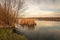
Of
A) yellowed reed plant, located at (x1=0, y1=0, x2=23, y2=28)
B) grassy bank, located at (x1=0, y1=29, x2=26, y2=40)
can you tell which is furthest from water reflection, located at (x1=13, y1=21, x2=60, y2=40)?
yellowed reed plant, located at (x1=0, y1=0, x2=23, y2=28)

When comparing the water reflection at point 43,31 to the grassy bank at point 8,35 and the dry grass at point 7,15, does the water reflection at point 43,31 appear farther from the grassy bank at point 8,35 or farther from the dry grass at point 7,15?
the dry grass at point 7,15

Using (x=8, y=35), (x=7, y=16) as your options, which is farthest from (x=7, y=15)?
(x=8, y=35)

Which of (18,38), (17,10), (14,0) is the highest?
(14,0)

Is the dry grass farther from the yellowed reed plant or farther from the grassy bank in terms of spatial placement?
the grassy bank

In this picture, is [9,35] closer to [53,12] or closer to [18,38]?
[18,38]

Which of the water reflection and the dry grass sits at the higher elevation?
the dry grass

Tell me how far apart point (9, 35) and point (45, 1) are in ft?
2.50

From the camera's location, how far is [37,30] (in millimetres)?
2531

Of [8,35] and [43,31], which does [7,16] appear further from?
[43,31]

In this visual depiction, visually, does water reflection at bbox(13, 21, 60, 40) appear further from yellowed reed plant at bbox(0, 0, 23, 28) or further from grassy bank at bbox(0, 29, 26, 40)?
yellowed reed plant at bbox(0, 0, 23, 28)

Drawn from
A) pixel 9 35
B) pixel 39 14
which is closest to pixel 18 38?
pixel 9 35

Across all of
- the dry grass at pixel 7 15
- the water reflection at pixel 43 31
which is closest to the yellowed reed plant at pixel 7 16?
the dry grass at pixel 7 15

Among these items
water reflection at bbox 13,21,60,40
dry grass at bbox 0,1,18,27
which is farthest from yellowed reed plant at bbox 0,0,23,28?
water reflection at bbox 13,21,60,40

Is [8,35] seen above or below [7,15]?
below
